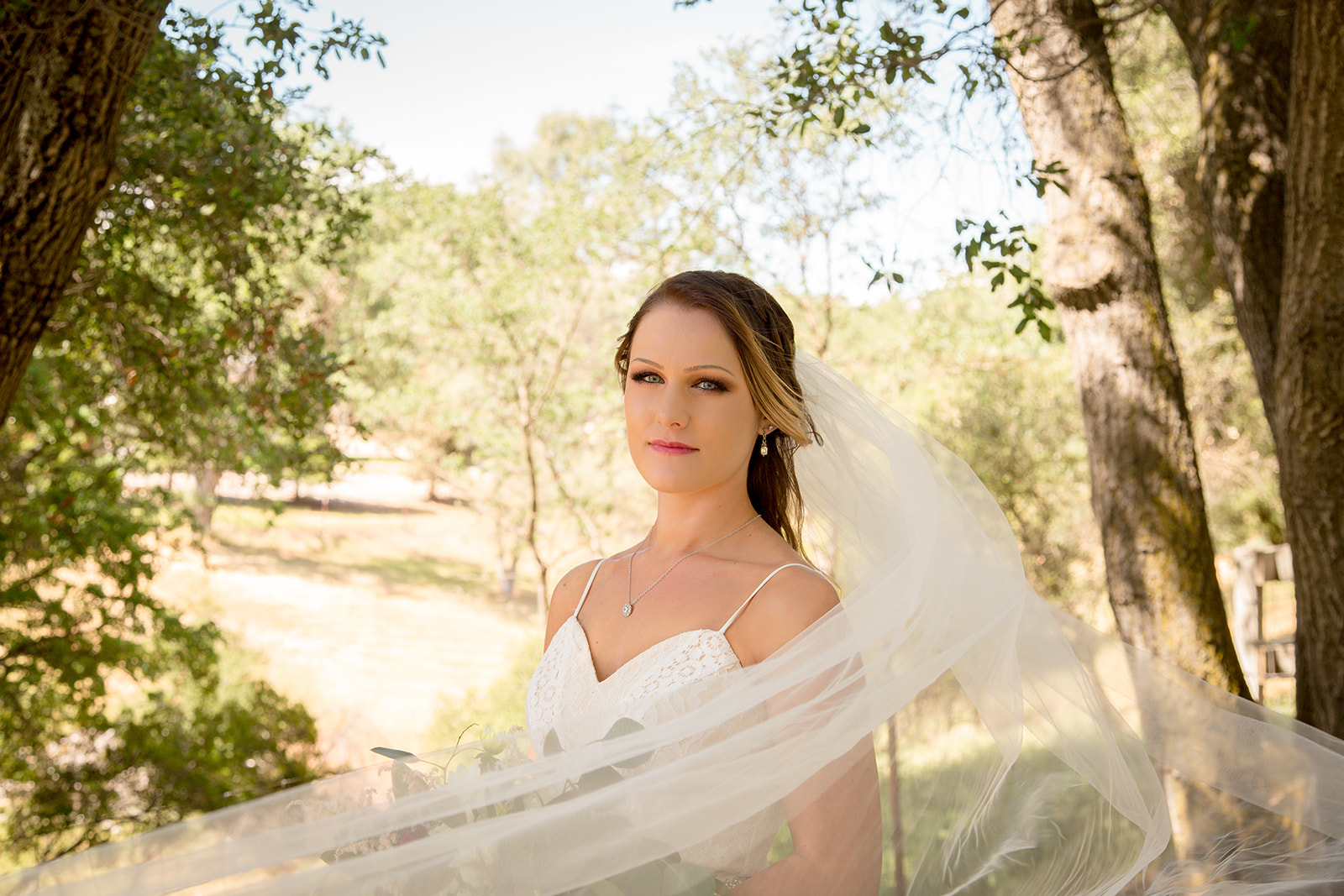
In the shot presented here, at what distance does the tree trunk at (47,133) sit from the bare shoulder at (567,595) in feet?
6.10

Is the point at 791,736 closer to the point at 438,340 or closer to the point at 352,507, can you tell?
the point at 438,340

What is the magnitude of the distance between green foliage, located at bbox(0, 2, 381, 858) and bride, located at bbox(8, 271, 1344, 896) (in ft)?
8.23

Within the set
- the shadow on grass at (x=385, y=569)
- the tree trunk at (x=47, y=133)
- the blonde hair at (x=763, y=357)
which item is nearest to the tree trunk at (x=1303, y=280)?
the blonde hair at (x=763, y=357)

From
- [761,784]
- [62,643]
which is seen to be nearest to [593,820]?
[761,784]

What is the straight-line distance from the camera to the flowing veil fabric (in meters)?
1.42

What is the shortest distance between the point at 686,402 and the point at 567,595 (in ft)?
2.08

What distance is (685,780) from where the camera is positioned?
1.53 m

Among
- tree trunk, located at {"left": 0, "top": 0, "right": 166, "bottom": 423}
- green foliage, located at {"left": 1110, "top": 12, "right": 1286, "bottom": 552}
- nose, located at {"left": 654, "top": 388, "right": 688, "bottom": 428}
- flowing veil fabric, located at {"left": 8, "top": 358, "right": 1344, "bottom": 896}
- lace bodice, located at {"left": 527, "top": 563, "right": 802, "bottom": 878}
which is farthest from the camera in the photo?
green foliage, located at {"left": 1110, "top": 12, "right": 1286, "bottom": 552}

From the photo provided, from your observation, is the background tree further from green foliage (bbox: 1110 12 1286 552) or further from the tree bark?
green foliage (bbox: 1110 12 1286 552)

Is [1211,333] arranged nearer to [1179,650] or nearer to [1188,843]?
[1179,650]

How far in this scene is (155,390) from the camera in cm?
579

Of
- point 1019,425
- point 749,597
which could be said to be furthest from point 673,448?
point 1019,425

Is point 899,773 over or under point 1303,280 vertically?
under

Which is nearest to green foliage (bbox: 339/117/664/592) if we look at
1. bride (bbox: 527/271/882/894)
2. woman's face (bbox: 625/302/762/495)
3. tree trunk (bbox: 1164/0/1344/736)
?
tree trunk (bbox: 1164/0/1344/736)
